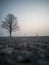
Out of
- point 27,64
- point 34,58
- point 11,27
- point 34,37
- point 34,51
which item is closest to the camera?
point 27,64

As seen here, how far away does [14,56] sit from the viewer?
3.93 ft

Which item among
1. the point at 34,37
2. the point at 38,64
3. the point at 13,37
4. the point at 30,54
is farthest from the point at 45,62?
the point at 13,37

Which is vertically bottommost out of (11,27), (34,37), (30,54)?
(30,54)

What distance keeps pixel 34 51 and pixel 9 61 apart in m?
0.47

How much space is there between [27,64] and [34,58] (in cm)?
16

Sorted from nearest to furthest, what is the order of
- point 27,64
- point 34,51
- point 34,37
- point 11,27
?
1. point 27,64
2. point 34,51
3. point 34,37
4. point 11,27

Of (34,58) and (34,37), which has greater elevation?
(34,37)

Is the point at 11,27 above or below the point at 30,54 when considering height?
above

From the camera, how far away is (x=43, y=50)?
138 cm

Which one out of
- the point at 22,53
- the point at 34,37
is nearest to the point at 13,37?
the point at 34,37

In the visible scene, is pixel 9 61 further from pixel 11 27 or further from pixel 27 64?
pixel 11 27

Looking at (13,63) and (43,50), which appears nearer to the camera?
(13,63)

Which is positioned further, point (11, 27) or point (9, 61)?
point (11, 27)

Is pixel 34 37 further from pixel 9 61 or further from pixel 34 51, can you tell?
Answer: pixel 9 61
